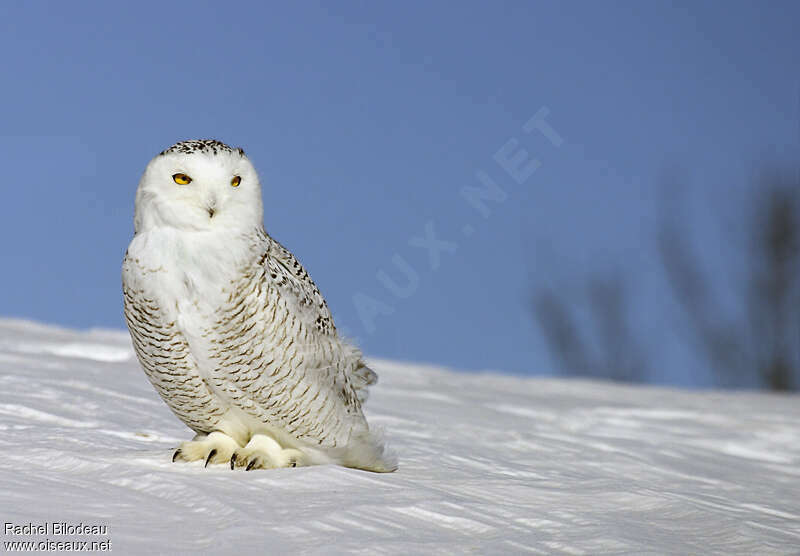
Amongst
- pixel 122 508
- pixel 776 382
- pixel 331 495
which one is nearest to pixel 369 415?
pixel 331 495

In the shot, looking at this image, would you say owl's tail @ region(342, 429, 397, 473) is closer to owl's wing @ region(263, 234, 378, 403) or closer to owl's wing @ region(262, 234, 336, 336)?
owl's wing @ region(263, 234, 378, 403)

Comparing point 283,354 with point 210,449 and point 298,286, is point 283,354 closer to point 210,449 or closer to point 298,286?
point 298,286

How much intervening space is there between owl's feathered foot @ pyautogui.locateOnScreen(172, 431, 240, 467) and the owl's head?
594 mm

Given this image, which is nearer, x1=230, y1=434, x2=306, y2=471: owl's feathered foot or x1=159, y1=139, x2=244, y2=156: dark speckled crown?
x1=159, y1=139, x2=244, y2=156: dark speckled crown

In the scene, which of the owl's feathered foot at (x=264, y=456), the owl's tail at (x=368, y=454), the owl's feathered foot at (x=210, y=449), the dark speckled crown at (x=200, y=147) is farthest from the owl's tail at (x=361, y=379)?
the dark speckled crown at (x=200, y=147)

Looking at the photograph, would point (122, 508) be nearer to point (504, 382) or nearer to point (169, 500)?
point (169, 500)

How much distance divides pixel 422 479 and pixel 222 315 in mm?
782

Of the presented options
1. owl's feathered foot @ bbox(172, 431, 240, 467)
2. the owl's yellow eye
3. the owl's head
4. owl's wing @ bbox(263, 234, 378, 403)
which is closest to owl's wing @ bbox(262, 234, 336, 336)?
owl's wing @ bbox(263, 234, 378, 403)

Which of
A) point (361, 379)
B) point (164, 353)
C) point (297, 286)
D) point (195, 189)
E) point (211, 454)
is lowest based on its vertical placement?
point (211, 454)

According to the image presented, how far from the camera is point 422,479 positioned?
9.58ft

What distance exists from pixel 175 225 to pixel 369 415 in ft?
5.83

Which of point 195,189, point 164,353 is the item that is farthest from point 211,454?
point 195,189

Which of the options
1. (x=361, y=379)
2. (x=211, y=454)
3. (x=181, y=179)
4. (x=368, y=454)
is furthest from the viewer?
(x=361, y=379)

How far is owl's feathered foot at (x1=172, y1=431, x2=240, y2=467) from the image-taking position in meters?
2.73
